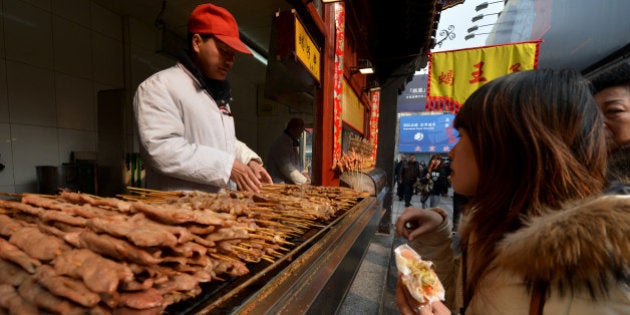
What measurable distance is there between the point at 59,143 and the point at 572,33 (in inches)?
620

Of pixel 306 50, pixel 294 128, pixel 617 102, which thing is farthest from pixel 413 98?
pixel 617 102

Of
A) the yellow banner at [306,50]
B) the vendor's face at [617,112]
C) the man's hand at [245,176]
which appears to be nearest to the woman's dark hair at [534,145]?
the man's hand at [245,176]

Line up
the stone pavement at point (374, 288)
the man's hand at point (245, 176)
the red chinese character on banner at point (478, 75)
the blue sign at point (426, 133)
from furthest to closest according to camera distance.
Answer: the blue sign at point (426, 133), the red chinese character on banner at point (478, 75), the stone pavement at point (374, 288), the man's hand at point (245, 176)

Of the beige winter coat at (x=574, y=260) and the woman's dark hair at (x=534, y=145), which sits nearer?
the beige winter coat at (x=574, y=260)

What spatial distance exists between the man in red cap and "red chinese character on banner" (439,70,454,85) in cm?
701

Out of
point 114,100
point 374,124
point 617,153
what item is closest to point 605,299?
point 617,153

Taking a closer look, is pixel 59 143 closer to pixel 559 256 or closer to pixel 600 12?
pixel 559 256

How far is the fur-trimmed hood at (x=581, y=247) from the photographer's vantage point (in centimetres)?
82

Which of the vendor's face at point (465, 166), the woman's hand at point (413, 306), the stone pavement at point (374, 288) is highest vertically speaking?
the vendor's face at point (465, 166)

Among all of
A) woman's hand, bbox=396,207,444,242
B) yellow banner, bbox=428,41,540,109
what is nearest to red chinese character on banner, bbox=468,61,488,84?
yellow banner, bbox=428,41,540,109

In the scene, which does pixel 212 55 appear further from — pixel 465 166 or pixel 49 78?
pixel 49 78

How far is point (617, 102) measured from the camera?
91.7 inches

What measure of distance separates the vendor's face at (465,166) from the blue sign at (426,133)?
2577cm

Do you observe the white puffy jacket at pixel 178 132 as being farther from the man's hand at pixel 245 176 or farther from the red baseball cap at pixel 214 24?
the red baseball cap at pixel 214 24
